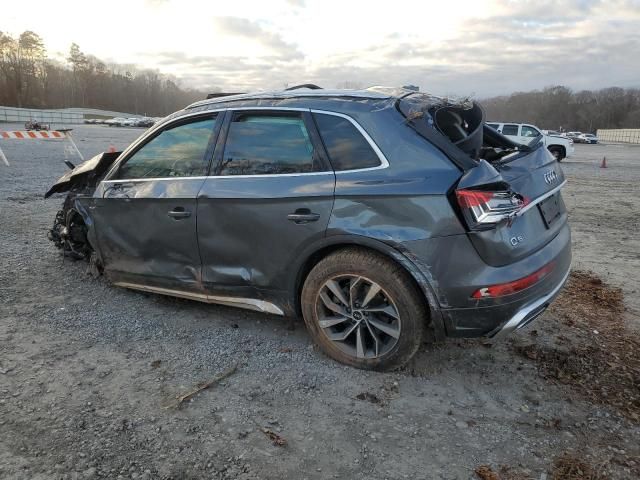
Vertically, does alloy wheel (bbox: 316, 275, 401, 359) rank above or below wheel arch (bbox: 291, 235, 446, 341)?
below

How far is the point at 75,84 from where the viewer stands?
11675 centimetres

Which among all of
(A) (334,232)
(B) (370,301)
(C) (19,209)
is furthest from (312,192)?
(C) (19,209)

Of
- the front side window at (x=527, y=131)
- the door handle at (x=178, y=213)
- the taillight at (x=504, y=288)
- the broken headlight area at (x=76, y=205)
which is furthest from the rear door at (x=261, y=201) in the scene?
the front side window at (x=527, y=131)

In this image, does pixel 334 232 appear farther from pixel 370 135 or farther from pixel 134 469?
pixel 134 469

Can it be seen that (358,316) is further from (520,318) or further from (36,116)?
(36,116)

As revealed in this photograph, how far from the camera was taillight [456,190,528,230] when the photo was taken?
2.92m

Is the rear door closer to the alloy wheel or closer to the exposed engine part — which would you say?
the alloy wheel

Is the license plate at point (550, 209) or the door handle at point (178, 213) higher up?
the license plate at point (550, 209)

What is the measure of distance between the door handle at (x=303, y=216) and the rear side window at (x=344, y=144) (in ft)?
1.08

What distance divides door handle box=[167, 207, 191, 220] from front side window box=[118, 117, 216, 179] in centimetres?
27

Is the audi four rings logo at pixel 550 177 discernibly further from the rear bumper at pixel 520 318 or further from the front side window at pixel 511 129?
the front side window at pixel 511 129

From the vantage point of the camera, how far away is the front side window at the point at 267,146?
11.5 ft

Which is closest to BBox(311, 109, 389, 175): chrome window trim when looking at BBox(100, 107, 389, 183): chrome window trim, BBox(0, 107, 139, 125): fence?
BBox(100, 107, 389, 183): chrome window trim

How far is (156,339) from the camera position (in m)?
Result: 3.92
